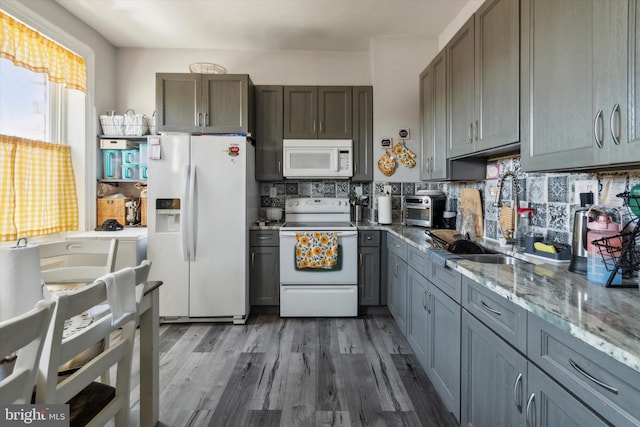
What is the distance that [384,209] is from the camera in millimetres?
3143

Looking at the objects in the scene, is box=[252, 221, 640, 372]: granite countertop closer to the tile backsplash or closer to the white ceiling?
the tile backsplash

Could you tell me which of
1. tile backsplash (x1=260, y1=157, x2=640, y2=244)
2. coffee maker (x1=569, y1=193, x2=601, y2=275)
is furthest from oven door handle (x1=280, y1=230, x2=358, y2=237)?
coffee maker (x1=569, y1=193, x2=601, y2=275)

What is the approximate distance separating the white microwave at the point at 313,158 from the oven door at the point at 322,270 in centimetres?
70

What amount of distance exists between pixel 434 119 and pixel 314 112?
1.30 metres

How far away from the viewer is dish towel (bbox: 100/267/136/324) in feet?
3.29

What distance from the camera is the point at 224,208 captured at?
287cm

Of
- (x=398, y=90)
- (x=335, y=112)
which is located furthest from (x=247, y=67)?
(x=398, y=90)

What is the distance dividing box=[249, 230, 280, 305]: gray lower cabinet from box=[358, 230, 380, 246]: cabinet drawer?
817 mm

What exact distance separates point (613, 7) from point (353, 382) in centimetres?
215

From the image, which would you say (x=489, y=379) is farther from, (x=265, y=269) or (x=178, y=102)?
(x=178, y=102)

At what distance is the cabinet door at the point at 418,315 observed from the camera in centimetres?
199

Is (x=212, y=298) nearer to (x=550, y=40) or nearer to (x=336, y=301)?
(x=336, y=301)

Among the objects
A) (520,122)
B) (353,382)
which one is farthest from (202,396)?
(520,122)

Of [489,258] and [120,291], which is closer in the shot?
[120,291]
